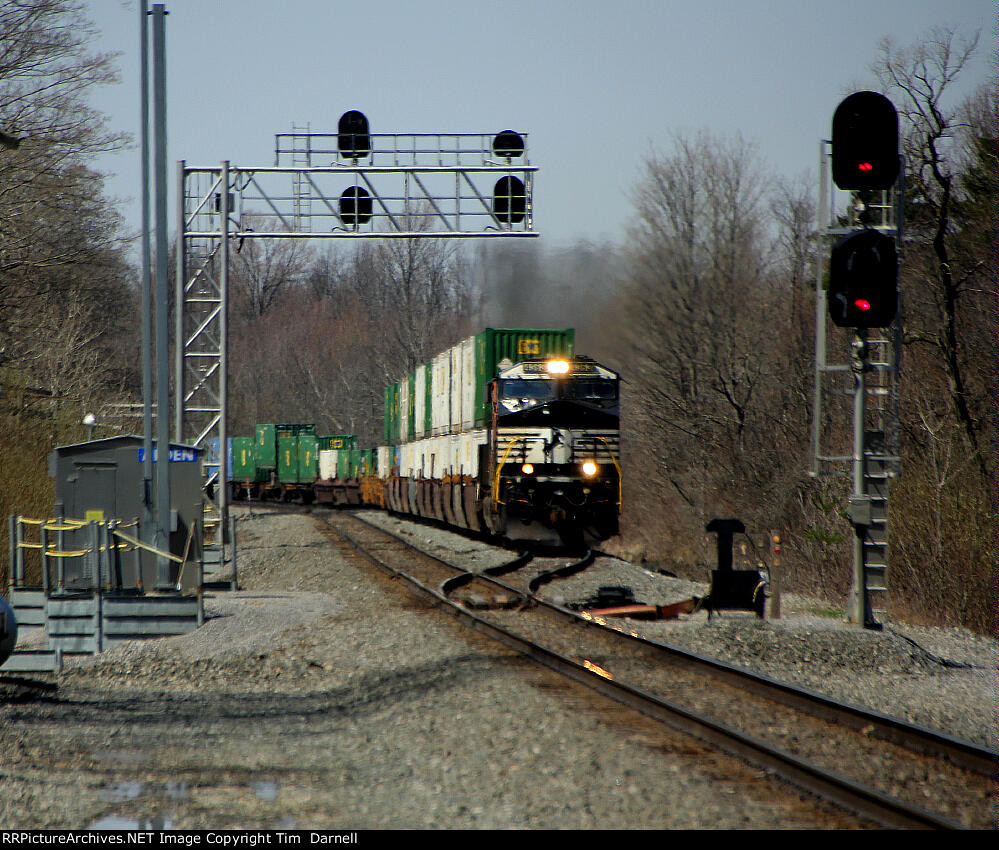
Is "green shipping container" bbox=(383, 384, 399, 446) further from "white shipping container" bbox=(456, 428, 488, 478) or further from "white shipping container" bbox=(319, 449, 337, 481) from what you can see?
"white shipping container" bbox=(456, 428, 488, 478)

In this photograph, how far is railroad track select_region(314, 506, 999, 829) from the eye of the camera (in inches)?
212

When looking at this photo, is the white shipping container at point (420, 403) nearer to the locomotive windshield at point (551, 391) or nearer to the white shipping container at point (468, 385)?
the white shipping container at point (468, 385)

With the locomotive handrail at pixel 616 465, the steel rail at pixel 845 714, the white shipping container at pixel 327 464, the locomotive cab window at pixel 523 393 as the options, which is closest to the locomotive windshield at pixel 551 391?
the locomotive cab window at pixel 523 393

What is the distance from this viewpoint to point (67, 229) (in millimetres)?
26719

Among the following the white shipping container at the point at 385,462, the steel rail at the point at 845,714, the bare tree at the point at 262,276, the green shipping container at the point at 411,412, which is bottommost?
the steel rail at the point at 845,714

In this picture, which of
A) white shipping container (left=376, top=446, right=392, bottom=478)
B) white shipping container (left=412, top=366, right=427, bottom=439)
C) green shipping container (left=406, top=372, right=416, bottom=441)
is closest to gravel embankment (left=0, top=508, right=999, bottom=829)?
white shipping container (left=412, top=366, right=427, bottom=439)

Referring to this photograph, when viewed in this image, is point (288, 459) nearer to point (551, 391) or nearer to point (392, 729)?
point (551, 391)

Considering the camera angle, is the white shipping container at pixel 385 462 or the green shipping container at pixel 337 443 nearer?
the white shipping container at pixel 385 462

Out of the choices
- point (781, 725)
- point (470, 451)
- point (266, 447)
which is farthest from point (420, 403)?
point (781, 725)

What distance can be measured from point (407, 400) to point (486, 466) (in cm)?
1194

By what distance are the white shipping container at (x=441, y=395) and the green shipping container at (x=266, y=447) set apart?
22.6 metres

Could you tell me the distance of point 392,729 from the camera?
287 inches

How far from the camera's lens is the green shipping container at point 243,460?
171 ft

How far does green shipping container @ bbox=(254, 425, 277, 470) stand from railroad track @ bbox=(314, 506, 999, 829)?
37.2 metres
